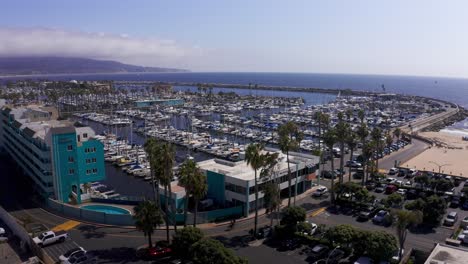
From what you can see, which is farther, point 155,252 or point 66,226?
point 66,226

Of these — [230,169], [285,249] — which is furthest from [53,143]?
[285,249]

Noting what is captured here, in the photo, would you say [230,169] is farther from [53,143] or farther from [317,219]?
[53,143]

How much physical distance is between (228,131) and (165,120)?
29.2 meters

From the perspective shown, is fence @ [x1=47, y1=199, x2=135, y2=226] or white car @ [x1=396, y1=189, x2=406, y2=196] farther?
white car @ [x1=396, y1=189, x2=406, y2=196]

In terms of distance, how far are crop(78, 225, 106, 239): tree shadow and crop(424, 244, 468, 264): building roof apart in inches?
1322

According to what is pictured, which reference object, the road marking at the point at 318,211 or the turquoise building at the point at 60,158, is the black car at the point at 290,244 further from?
the turquoise building at the point at 60,158

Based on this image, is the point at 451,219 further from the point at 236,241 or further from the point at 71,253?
the point at 71,253

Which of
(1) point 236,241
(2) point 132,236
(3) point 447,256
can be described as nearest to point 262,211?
(1) point 236,241

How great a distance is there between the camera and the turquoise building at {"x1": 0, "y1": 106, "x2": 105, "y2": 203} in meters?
50.5

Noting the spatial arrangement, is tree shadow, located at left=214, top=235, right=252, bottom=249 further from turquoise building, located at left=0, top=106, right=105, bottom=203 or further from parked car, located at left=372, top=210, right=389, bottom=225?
turquoise building, located at left=0, top=106, right=105, bottom=203

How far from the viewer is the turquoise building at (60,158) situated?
5050cm

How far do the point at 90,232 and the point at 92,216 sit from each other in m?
3.38

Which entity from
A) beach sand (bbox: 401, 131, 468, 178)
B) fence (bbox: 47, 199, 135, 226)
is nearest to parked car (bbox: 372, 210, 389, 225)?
fence (bbox: 47, 199, 135, 226)

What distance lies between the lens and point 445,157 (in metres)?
85.9
